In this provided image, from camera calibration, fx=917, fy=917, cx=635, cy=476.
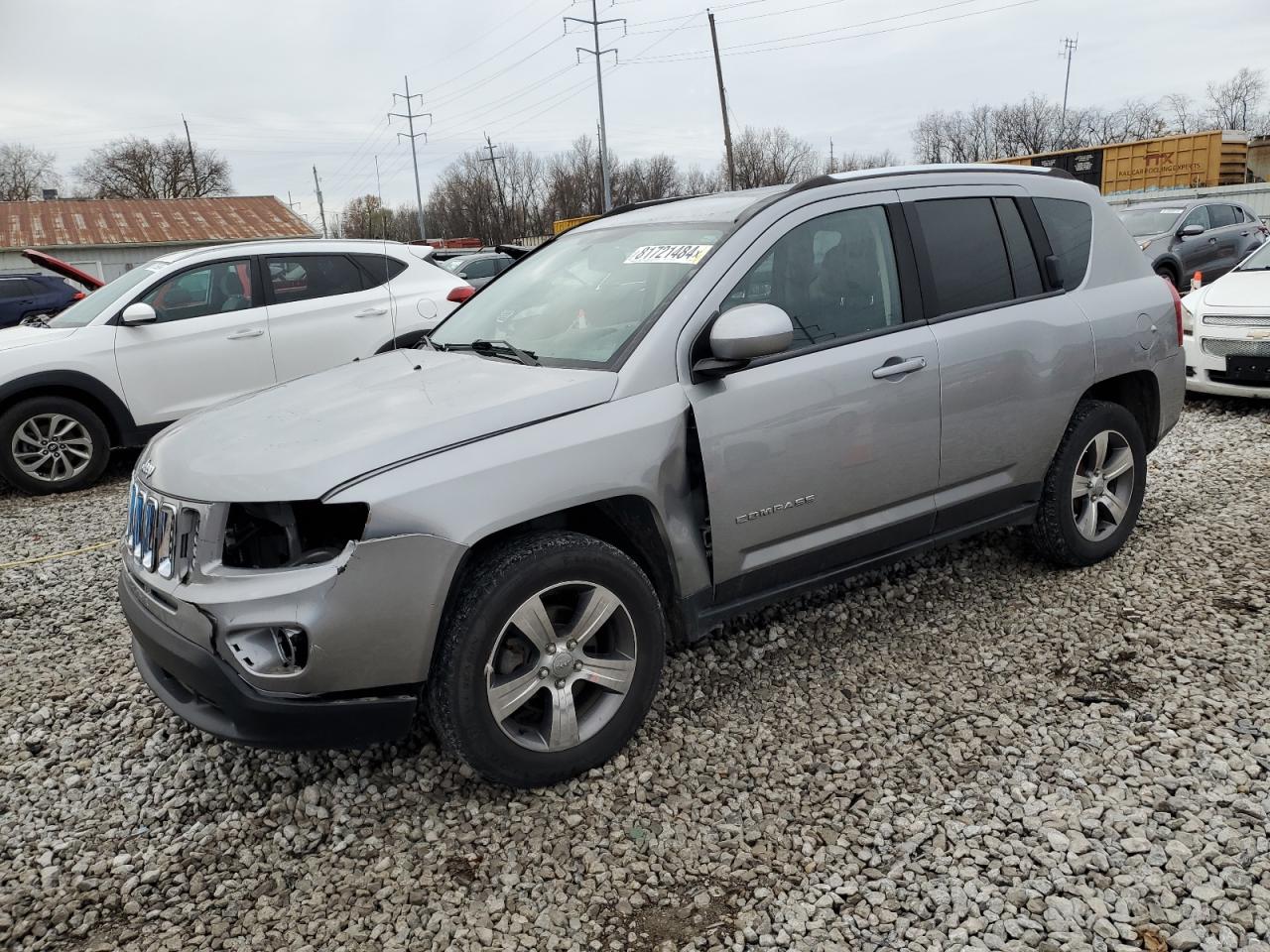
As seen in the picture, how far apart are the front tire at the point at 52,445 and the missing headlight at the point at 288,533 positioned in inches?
217

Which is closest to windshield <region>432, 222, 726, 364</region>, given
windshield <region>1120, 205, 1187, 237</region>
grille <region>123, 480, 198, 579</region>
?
grille <region>123, 480, 198, 579</region>

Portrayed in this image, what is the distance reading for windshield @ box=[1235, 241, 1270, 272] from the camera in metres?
8.23

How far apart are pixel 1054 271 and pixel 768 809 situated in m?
2.69

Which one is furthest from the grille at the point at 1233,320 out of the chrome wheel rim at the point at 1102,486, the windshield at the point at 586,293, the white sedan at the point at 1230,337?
the windshield at the point at 586,293

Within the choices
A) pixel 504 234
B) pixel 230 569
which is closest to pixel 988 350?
pixel 230 569

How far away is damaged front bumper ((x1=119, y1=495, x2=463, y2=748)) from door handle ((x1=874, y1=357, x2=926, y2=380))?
67.1 inches

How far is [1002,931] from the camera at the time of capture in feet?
7.38

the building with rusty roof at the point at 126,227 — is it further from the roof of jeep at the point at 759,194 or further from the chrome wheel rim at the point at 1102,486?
the chrome wheel rim at the point at 1102,486

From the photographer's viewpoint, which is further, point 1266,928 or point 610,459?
point 610,459

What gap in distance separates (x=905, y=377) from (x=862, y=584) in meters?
1.33

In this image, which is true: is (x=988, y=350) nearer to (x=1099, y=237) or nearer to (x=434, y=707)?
(x=1099, y=237)

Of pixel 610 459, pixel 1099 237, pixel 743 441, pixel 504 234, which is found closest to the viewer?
pixel 610 459

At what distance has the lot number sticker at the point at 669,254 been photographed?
10.6ft

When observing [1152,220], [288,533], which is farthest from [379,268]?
[1152,220]
